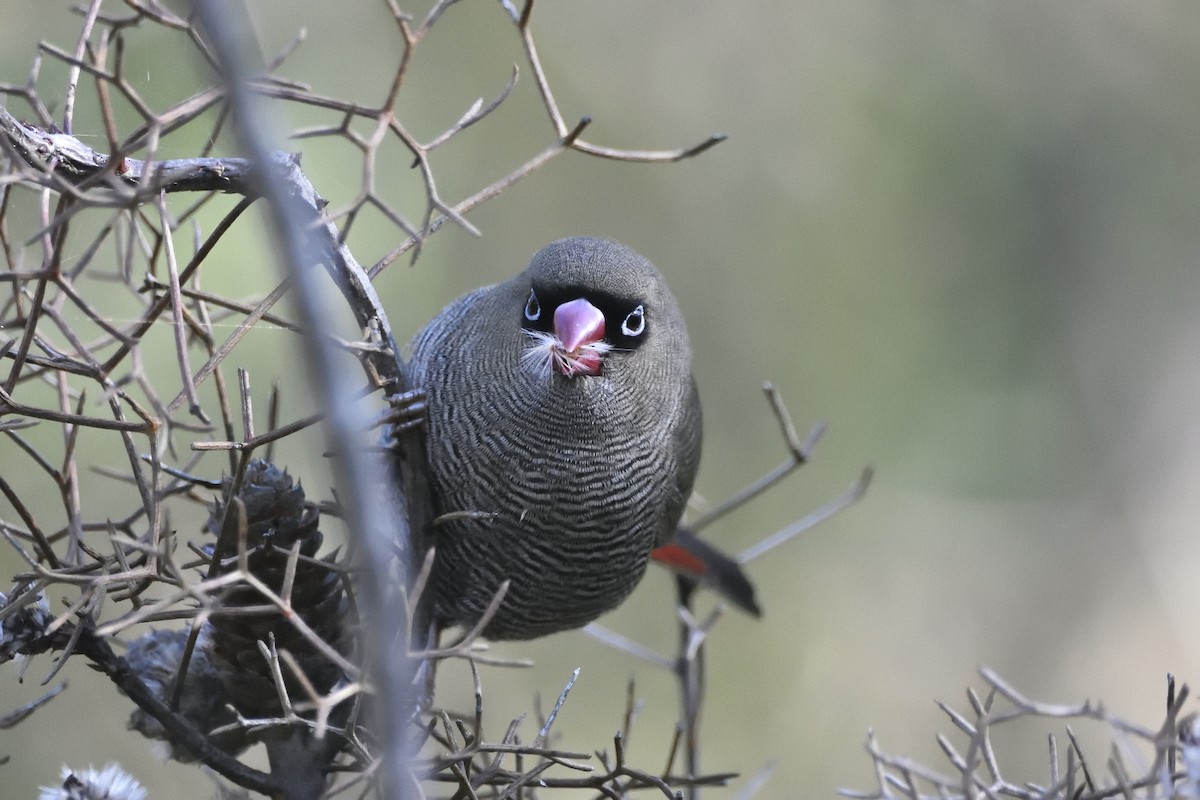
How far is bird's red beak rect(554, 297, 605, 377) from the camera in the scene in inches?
109

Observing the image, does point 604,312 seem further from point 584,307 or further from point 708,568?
point 708,568

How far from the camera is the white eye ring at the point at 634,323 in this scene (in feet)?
9.53

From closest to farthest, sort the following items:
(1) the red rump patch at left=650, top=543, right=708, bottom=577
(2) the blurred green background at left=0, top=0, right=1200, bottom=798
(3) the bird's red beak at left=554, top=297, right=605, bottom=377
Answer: (3) the bird's red beak at left=554, top=297, right=605, bottom=377 < (1) the red rump patch at left=650, top=543, right=708, bottom=577 < (2) the blurred green background at left=0, top=0, right=1200, bottom=798

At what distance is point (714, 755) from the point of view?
263 inches

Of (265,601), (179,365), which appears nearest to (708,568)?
(265,601)

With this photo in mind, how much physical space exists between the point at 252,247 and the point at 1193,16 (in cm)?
579

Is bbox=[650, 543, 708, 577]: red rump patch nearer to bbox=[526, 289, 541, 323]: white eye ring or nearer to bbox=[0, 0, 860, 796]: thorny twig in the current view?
bbox=[526, 289, 541, 323]: white eye ring

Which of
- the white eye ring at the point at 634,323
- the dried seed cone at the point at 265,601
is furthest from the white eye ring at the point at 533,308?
the dried seed cone at the point at 265,601

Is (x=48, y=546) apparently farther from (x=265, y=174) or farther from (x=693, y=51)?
(x=693, y=51)

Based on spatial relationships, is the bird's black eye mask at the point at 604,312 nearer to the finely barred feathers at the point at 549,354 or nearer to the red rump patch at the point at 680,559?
the finely barred feathers at the point at 549,354

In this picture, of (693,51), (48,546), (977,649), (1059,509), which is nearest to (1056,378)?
(1059,509)

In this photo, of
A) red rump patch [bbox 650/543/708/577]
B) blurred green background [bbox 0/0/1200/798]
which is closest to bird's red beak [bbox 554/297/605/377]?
red rump patch [bbox 650/543/708/577]

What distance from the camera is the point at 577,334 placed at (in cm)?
276

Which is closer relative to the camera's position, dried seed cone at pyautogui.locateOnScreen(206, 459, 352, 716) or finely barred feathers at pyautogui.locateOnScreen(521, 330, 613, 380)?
dried seed cone at pyautogui.locateOnScreen(206, 459, 352, 716)
